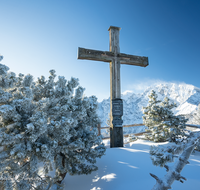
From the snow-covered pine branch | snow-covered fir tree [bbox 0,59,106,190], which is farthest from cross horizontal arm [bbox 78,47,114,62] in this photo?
the snow-covered pine branch

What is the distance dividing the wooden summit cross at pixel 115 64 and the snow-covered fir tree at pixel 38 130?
1.98 meters

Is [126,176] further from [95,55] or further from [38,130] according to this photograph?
[95,55]

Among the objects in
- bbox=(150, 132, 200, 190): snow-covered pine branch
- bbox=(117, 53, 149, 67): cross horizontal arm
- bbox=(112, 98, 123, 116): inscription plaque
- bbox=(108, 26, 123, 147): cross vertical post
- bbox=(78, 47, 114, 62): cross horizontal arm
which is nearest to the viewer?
bbox=(150, 132, 200, 190): snow-covered pine branch

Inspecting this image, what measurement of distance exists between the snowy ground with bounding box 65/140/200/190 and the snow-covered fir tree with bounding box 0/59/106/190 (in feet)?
1.11

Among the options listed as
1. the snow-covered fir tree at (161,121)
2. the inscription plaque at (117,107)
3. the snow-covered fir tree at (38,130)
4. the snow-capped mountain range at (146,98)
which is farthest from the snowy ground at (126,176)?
the snow-capped mountain range at (146,98)

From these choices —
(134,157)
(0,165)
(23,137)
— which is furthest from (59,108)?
(134,157)

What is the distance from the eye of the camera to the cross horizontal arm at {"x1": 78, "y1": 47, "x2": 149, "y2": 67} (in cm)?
525

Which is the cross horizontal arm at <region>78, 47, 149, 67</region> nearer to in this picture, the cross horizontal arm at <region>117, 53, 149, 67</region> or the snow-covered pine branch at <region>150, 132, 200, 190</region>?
the cross horizontal arm at <region>117, 53, 149, 67</region>

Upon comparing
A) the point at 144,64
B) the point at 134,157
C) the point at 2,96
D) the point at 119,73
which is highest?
the point at 144,64

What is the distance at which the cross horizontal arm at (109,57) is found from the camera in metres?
5.25

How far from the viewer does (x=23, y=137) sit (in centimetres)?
201

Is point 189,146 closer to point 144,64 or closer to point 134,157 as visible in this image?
point 134,157

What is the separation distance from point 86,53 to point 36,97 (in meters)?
3.06

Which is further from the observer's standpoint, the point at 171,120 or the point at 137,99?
the point at 137,99
